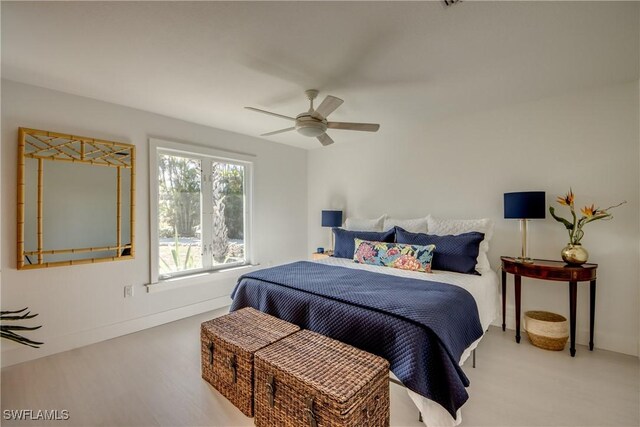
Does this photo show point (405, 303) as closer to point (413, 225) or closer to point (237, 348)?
point (237, 348)

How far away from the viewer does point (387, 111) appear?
10.8 feet

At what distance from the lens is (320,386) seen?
1461 mm

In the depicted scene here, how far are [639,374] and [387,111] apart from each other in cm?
314

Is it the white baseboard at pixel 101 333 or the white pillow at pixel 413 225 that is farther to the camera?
the white pillow at pixel 413 225

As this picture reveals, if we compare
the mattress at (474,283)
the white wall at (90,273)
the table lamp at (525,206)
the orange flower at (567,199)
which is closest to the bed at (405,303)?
the mattress at (474,283)

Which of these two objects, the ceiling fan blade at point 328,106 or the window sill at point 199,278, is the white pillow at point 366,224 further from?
the ceiling fan blade at point 328,106

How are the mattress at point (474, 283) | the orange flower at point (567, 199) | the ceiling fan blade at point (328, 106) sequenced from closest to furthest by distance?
the ceiling fan blade at point (328, 106) → the mattress at point (474, 283) → the orange flower at point (567, 199)

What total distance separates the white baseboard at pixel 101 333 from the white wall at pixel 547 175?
289cm

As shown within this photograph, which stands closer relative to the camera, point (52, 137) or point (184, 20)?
point (184, 20)

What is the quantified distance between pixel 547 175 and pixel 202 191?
13.1ft

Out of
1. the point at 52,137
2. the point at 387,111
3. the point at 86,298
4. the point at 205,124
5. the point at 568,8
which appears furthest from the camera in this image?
the point at 205,124

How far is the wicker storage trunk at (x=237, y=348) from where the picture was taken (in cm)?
189

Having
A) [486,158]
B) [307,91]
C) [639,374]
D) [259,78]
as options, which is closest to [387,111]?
[307,91]

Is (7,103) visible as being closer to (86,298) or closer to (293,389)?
(86,298)
